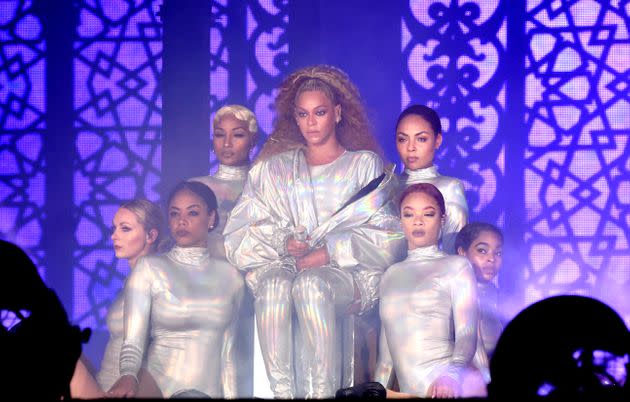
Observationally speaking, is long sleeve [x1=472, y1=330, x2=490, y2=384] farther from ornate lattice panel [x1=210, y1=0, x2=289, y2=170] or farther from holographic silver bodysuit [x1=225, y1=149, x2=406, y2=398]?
ornate lattice panel [x1=210, y1=0, x2=289, y2=170]

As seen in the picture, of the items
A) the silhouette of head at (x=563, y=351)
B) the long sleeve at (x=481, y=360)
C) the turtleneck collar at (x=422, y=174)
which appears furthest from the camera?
the turtleneck collar at (x=422, y=174)

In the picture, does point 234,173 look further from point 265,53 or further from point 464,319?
A: point 464,319

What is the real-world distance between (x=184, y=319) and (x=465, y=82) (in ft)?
5.53

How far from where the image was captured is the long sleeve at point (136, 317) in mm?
4043

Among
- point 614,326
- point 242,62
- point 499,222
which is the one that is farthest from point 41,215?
point 614,326

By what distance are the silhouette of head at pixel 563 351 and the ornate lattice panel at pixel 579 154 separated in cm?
257

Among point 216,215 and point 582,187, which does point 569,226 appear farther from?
point 216,215

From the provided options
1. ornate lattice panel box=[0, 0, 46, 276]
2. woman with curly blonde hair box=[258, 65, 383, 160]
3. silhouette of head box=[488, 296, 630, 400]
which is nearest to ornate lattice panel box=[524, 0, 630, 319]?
woman with curly blonde hair box=[258, 65, 383, 160]

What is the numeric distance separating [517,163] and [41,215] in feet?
7.29

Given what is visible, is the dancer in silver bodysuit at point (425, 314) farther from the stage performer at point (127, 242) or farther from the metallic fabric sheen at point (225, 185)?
the stage performer at point (127, 242)

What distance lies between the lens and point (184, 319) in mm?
4137

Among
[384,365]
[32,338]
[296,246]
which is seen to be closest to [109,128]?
[296,246]

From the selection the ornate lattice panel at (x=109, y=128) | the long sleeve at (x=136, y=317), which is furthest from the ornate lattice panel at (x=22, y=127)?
the long sleeve at (x=136, y=317)

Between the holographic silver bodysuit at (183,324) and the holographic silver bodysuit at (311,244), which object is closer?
the holographic silver bodysuit at (311,244)
